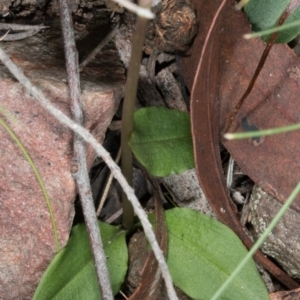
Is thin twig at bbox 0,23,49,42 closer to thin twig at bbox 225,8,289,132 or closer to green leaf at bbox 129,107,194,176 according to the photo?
green leaf at bbox 129,107,194,176

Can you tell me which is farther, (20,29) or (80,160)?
(20,29)

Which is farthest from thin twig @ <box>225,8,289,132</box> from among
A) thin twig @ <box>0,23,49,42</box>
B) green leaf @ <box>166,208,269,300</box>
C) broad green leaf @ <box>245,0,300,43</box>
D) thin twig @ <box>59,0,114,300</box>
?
thin twig @ <box>0,23,49,42</box>

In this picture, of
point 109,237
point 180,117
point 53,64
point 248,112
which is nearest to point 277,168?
point 248,112

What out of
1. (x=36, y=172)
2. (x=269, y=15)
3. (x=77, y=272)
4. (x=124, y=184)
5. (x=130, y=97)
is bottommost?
(x=77, y=272)

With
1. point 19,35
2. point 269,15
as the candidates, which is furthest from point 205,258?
point 19,35

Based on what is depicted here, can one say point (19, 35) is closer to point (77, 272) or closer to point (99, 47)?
point (99, 47)

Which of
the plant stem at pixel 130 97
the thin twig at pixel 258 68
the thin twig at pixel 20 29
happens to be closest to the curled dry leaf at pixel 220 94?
the thin twig at pixel 258 68

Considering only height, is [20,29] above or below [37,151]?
above
